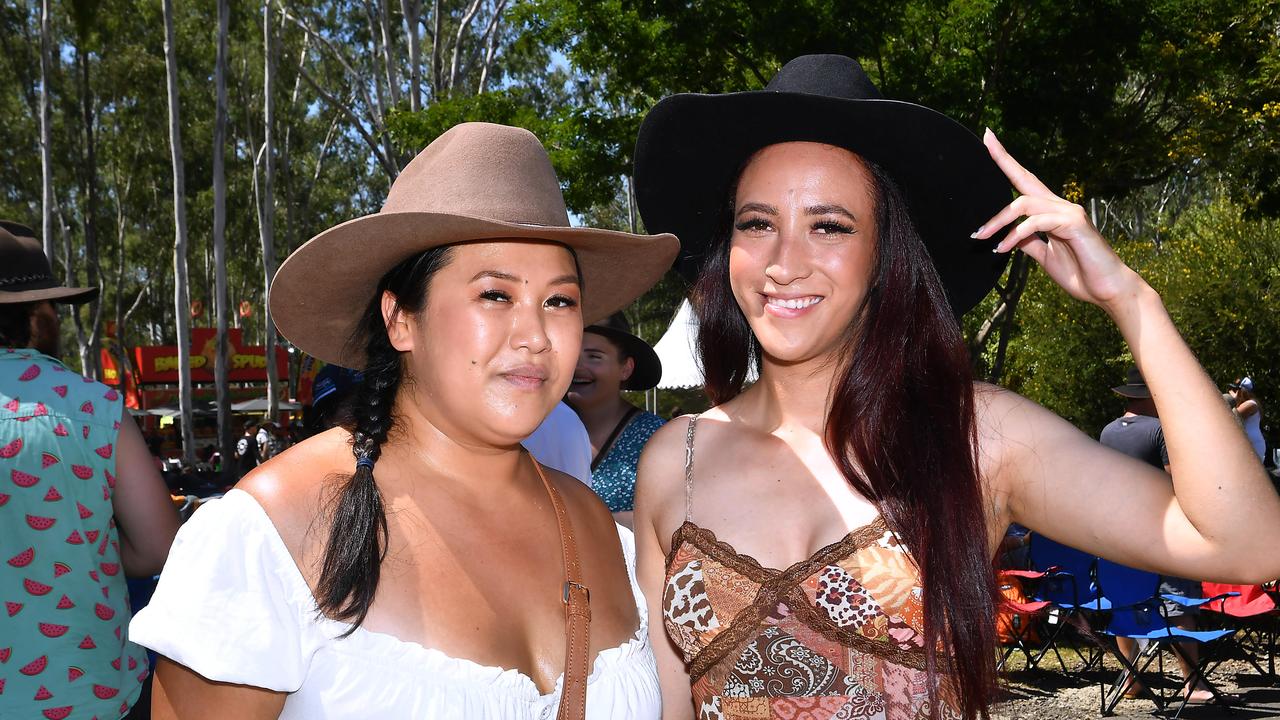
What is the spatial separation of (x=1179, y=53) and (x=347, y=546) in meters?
11.8

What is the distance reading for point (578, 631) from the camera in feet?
6.65

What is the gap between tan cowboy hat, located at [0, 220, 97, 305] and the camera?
9.64 ft

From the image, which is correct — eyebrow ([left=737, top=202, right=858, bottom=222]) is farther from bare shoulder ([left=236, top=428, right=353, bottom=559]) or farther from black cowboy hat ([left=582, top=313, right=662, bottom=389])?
black cowboy hat ([left=582, top=313, right=662, bottom=389])

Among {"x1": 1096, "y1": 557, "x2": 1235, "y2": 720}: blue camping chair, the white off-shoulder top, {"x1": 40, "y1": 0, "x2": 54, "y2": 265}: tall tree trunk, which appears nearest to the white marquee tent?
{"x1": 1096, "y1": 557, "x2": 1235, "y2": 720}: blue camping chair

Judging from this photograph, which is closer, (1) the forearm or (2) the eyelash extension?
(1) the forearm

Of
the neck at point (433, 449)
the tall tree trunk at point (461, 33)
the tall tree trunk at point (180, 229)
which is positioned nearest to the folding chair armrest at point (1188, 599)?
the neck at point (433, 449)

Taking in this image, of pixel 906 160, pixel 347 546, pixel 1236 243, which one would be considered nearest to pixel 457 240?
pixel 347 546

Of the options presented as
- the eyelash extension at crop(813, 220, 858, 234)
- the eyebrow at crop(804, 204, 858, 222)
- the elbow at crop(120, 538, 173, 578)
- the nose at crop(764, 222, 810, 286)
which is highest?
the eyebrow at crop(804, 204, 858, 222)

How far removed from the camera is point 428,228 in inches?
76.0

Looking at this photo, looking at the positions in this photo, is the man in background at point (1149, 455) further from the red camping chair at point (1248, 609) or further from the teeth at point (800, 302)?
the teeth at point (800, 302)

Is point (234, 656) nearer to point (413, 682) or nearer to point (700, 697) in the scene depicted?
point (413, 682)

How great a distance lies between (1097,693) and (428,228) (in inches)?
276

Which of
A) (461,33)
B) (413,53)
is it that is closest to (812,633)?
(413,53)

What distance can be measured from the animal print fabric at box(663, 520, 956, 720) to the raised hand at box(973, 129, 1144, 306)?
2.02 feet
